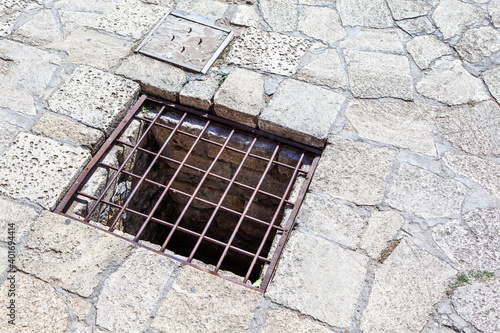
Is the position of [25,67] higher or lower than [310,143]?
lower

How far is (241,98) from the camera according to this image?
290cm

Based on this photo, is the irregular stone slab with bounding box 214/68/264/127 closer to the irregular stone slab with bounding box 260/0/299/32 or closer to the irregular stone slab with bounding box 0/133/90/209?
the irregular stone slab with bounding box 260/0/299/32

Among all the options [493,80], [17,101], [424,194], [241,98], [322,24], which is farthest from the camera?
[322,24]

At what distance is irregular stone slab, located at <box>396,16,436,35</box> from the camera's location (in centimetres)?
346

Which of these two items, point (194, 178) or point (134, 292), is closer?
point (134, 292)

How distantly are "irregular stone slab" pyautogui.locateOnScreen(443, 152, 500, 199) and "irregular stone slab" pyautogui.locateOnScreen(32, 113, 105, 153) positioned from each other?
213 centimetres

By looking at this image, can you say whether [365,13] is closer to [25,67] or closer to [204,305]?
[25,67]

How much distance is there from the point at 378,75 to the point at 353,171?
3.01ft

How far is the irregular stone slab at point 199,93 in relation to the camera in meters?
2.90

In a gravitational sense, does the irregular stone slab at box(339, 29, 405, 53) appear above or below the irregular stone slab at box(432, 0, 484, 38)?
below

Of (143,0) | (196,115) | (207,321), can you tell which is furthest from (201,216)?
(143,0)

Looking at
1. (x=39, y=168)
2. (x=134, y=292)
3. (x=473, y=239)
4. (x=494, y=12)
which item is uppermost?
(x=494, y=12)

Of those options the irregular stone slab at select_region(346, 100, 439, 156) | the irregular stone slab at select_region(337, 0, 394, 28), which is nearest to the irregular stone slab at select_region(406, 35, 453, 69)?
the irregular stone slab at select_region(337, 0, 394, 28)

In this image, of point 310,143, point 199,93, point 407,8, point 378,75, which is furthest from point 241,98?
point 407,8
